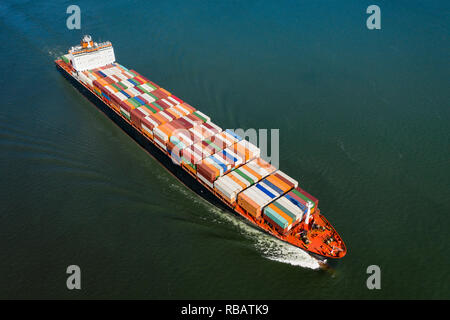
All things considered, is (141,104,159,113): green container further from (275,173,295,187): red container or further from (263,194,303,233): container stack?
(263,194,303,233): container stack

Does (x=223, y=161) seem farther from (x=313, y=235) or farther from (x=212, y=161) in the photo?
(x=313, y=235)

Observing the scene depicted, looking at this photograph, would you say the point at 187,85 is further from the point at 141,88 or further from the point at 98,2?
the point at 98,2

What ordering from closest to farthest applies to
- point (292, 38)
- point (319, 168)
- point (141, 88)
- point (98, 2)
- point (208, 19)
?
1. point (319, 168)
2. point (141, 88)
3. point (292, 38)
4. point (208, 19)
5. point (98, 2)

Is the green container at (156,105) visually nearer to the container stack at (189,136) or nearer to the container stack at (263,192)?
the container stack at (189,136)

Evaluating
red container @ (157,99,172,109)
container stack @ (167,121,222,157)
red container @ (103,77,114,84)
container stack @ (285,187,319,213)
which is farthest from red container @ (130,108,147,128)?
container stack @ (285,187,319,213)

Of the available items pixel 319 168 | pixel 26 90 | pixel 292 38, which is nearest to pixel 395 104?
pixel 319 168

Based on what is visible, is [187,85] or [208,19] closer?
[187,85]

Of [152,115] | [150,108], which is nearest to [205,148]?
[152,115]
